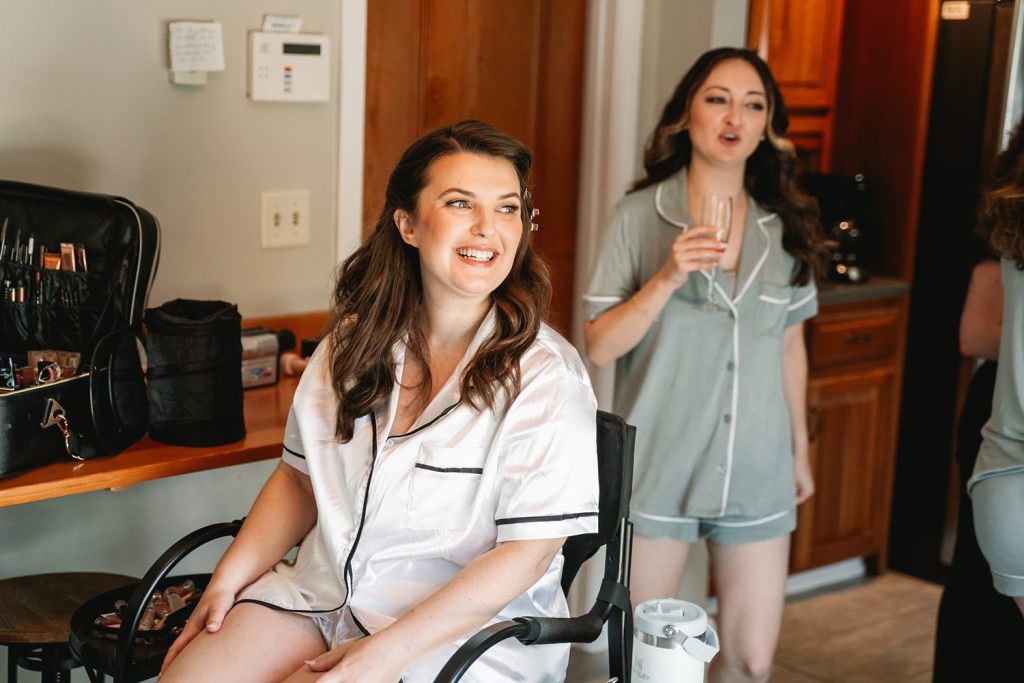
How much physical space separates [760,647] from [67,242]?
64.0 inches

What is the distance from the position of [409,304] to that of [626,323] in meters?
0.54

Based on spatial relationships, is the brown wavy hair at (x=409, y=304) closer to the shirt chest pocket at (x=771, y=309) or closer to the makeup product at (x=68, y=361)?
the makeup product at (x=68, y=361)

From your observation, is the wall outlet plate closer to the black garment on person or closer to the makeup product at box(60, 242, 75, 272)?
the makeup product at box(60, 242, 75, 272)

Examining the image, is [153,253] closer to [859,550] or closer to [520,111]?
[520,111]

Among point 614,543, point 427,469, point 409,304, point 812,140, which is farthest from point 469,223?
point 812,140

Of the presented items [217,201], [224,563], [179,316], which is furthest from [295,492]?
[217,201]

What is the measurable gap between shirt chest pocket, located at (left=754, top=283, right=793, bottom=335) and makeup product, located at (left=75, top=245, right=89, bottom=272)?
1.35 meters

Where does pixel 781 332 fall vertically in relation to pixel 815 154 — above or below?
below

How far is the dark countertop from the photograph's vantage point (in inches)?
151

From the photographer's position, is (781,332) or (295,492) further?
(781,332)

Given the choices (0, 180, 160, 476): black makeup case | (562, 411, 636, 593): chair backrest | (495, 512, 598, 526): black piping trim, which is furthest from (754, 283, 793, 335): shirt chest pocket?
(0, 180, 160, 476): black makeup case

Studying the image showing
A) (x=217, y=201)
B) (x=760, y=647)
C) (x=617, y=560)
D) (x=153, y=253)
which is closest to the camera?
(x=617, y=560)

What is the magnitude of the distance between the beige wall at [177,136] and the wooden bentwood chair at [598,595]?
94 cm

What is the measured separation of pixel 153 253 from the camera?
7.71ft
